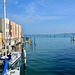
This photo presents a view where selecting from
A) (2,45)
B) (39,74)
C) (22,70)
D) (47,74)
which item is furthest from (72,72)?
(2,45)

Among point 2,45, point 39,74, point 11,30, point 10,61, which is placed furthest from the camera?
point 11,30

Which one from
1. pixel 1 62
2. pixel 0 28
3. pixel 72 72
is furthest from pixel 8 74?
pixel 0 28

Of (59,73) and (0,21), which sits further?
(0,21)

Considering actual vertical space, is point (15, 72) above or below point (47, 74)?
above

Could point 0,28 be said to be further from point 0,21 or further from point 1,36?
point 1,36

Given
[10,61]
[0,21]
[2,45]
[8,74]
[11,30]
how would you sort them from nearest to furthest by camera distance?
[8,74] → [10,61] → [2,45] → [0,21] → [11,30]

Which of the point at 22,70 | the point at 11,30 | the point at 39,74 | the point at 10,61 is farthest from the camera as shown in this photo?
the point at 11,30

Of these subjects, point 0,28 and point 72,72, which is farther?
point 0,28

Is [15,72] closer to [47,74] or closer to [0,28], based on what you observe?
[47,74]

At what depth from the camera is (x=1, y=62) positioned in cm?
2306

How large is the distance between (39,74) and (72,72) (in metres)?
6.68

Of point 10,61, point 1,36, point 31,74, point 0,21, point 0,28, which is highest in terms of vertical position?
point 0,21

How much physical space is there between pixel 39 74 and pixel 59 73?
3920 millimetres

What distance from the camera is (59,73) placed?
68.8ft
